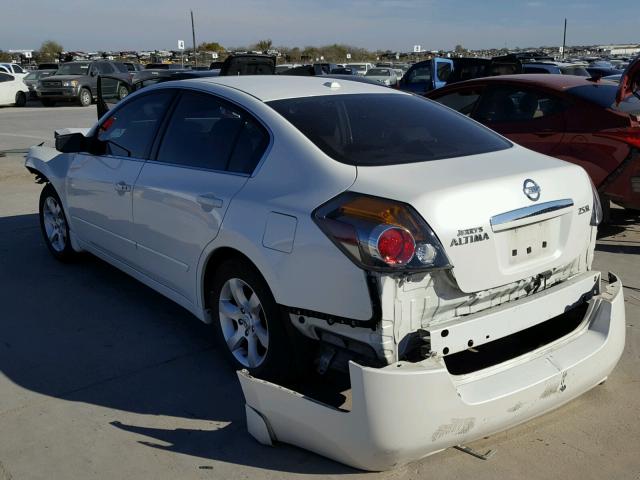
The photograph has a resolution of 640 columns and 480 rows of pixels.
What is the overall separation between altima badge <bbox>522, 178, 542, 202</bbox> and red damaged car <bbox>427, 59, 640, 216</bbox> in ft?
9.93

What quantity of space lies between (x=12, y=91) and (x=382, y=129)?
2606cm

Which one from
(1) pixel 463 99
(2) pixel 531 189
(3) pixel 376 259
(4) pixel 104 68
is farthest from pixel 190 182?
(4) pixel 104 68

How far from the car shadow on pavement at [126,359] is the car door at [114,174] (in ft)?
1.42

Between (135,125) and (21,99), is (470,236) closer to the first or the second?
(135,125)

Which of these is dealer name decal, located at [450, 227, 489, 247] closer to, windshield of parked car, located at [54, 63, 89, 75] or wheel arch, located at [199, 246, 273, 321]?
wheel arch, located at [199, 246, 273, 321]

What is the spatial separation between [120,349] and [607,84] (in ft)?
17.0

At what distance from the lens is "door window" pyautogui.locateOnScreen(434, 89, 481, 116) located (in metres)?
7.54

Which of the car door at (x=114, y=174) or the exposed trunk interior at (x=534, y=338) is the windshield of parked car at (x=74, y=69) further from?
the exposed trunk interior at (x=534, y=338)

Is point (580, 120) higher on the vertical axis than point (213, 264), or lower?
higher

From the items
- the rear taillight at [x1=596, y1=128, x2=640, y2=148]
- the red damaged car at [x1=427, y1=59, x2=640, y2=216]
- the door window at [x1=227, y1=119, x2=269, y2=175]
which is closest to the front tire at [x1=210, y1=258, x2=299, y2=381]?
the door window at [x1=227, y1=119, x2=269, y2=175]

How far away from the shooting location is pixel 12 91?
2642 cm

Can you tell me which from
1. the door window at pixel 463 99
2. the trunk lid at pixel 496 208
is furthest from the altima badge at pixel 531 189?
the door window at pixel 463 99

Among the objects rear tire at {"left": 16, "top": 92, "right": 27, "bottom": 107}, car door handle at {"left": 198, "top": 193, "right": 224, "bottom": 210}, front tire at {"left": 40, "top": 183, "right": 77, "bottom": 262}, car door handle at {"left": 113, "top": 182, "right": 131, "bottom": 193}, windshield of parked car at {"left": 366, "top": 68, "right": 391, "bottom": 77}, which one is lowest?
rear tire at {"left": 16, "top": 92, "right": 27, "bottom": 107}

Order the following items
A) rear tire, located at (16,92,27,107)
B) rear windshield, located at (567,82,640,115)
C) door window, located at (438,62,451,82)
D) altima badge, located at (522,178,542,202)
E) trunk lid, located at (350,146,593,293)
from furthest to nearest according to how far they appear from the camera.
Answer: rear tire, located at (16,92,27,107) → door window, located at (438,62,451,82) → rear windshield, located at (567,82,640,115) → altima badge, located at (522,178,542,202) → trunk lid, located at (350,146,593,293)
